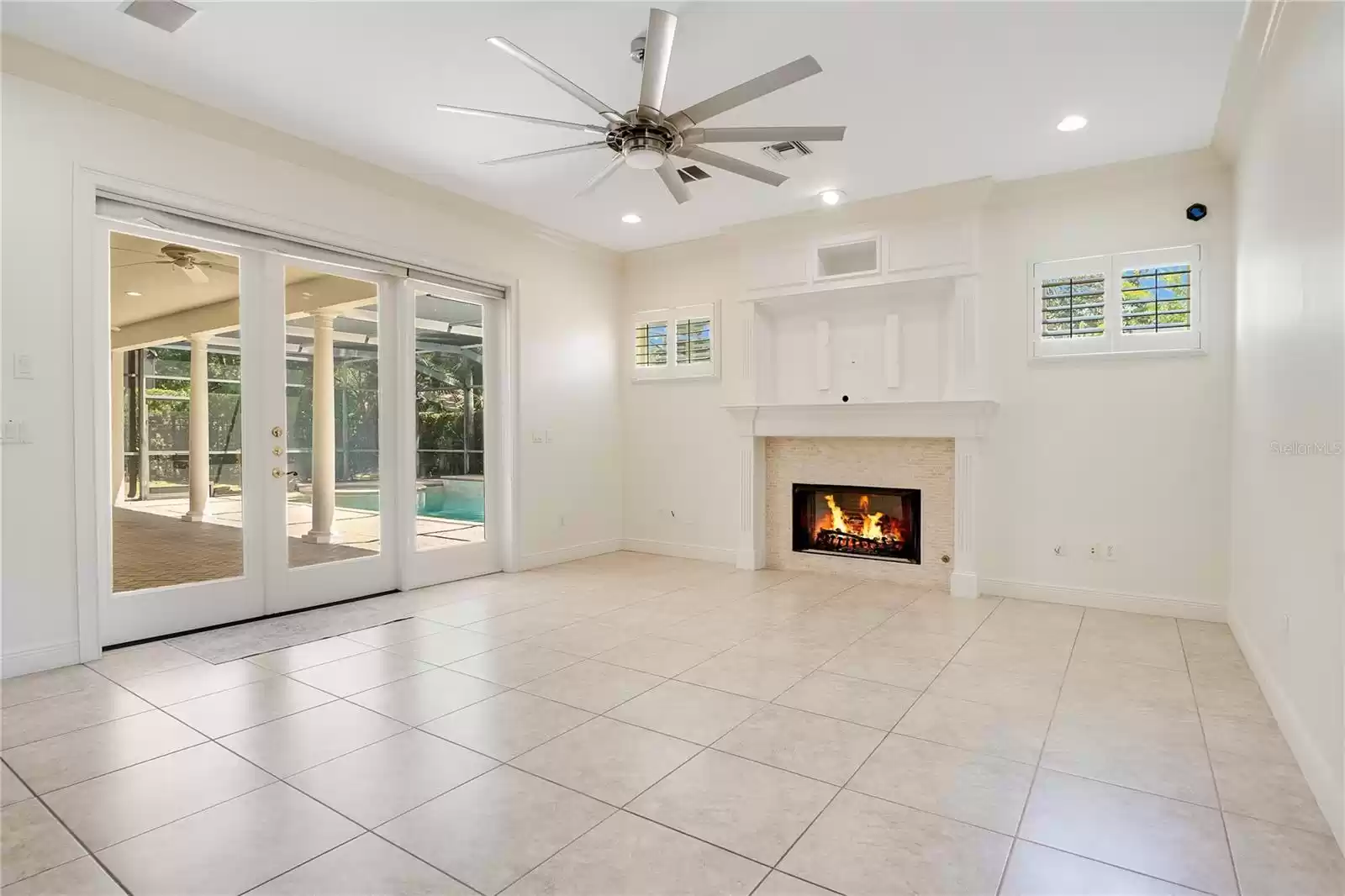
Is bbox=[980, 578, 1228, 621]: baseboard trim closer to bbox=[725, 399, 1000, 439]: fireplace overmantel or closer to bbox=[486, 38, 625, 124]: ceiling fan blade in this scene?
bbox=[725, 399, 1000, 439]: fireplace overmantel

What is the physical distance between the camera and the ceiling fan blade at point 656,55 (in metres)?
2.41

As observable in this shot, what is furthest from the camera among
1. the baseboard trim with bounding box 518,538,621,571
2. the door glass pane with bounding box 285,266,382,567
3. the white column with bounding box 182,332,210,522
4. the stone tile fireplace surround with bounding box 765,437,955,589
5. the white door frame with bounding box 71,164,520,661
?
the baseboard trim with bounding box 518,538,621,571

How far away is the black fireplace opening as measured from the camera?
223 inches

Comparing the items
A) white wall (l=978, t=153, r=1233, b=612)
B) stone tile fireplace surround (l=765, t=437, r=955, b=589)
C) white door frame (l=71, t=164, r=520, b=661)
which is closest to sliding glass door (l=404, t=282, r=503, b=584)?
white door frame (l=71, t=164, r=520, b=661)

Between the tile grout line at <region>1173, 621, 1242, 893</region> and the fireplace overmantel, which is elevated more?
the fireplace overmantel

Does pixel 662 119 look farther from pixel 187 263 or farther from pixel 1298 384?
pixel 187 263

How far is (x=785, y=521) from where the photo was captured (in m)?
6.25

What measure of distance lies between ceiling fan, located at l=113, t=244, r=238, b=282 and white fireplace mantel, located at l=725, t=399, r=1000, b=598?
13.0ft

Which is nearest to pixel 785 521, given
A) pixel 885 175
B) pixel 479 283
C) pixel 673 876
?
pixel 885 175

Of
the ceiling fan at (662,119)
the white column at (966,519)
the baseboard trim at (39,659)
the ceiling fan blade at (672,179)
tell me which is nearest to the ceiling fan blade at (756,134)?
the ceiling fan at (662,119)

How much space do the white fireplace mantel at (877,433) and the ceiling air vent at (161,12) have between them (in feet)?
14.5

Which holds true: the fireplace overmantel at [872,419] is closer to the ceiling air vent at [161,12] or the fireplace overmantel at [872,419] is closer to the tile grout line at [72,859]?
the ceiling air vent at [161,12]

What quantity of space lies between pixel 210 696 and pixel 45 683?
87 cm

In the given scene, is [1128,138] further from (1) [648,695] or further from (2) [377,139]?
(2) [377,139]
